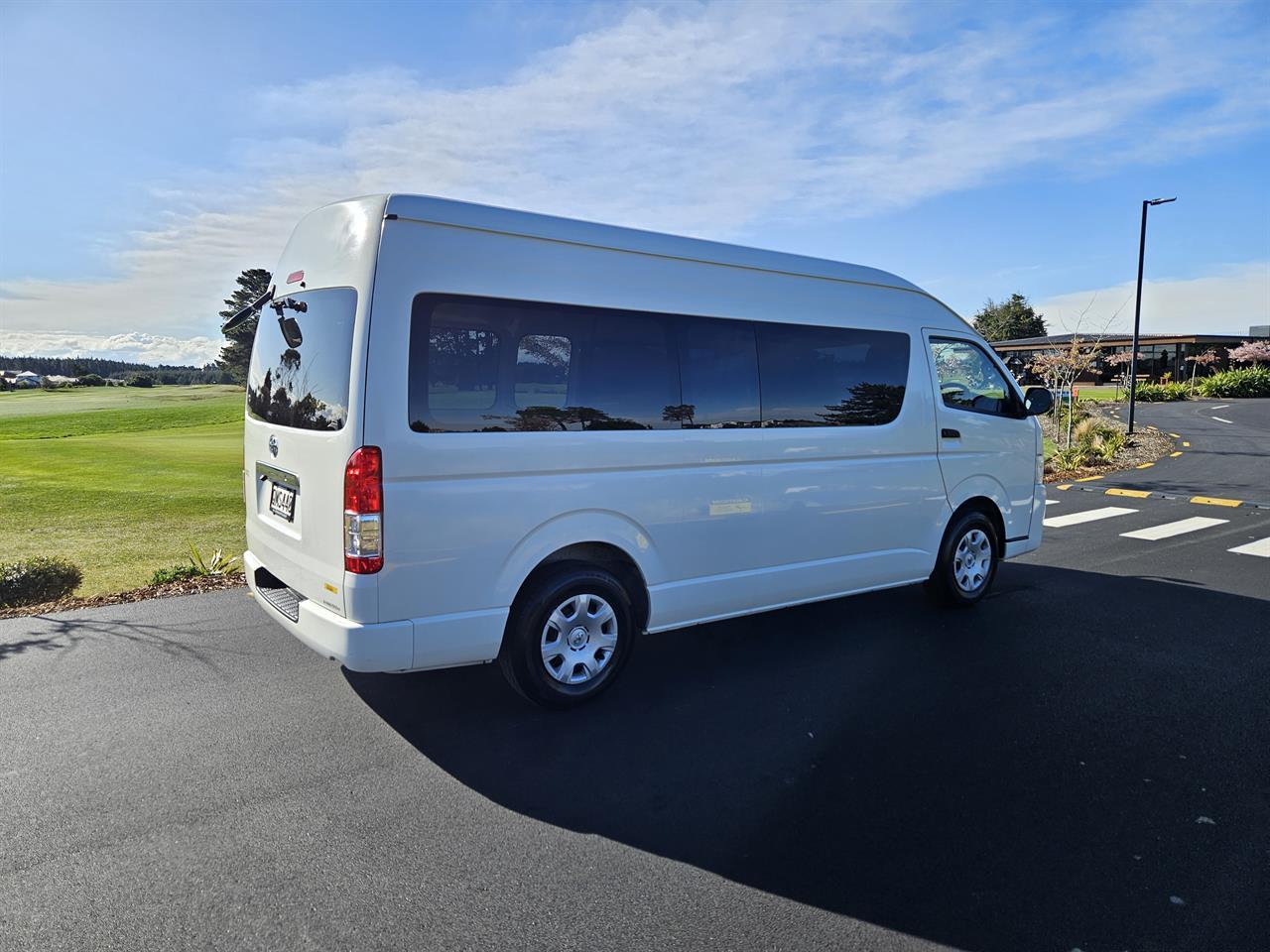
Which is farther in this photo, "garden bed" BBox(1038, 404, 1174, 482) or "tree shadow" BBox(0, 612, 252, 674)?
"garden bed" BBox(1038, 404, 1174, 482)

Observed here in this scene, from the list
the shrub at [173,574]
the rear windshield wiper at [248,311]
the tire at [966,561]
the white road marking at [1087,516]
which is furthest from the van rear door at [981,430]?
the shrub at [173,574]

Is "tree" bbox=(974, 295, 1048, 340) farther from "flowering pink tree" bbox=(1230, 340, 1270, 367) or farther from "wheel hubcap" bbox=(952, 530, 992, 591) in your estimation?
"wheel hubcap" bbox=(952, 530, 992, 591)

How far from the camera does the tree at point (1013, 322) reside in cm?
7088

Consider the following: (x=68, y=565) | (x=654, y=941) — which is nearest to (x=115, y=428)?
(x=68, y=565)

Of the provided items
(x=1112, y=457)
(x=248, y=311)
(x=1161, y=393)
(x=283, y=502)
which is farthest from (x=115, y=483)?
(x=1161, y=393)

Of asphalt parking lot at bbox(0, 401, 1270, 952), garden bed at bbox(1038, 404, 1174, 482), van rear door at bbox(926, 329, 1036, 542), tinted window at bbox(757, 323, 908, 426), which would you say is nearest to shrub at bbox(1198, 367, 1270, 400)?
garden bed at bbox(1038, 404, 1174, 482)

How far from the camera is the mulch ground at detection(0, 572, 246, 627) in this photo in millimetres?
6070

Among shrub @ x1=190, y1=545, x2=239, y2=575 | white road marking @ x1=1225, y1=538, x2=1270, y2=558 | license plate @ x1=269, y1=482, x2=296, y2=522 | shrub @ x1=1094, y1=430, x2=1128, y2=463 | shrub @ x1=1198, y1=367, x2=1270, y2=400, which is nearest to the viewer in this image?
license plate @ x1=269, y1=482, x2=296, y2=522

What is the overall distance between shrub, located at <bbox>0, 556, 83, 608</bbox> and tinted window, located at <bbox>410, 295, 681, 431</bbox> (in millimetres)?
4848

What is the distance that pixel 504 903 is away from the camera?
8.71 ft

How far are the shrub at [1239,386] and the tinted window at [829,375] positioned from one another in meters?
46.1

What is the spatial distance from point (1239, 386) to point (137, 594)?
166 ft

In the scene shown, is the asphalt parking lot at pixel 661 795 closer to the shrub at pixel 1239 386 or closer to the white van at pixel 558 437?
the white van at pixel 558 437

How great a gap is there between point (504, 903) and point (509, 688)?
1.93 metres
